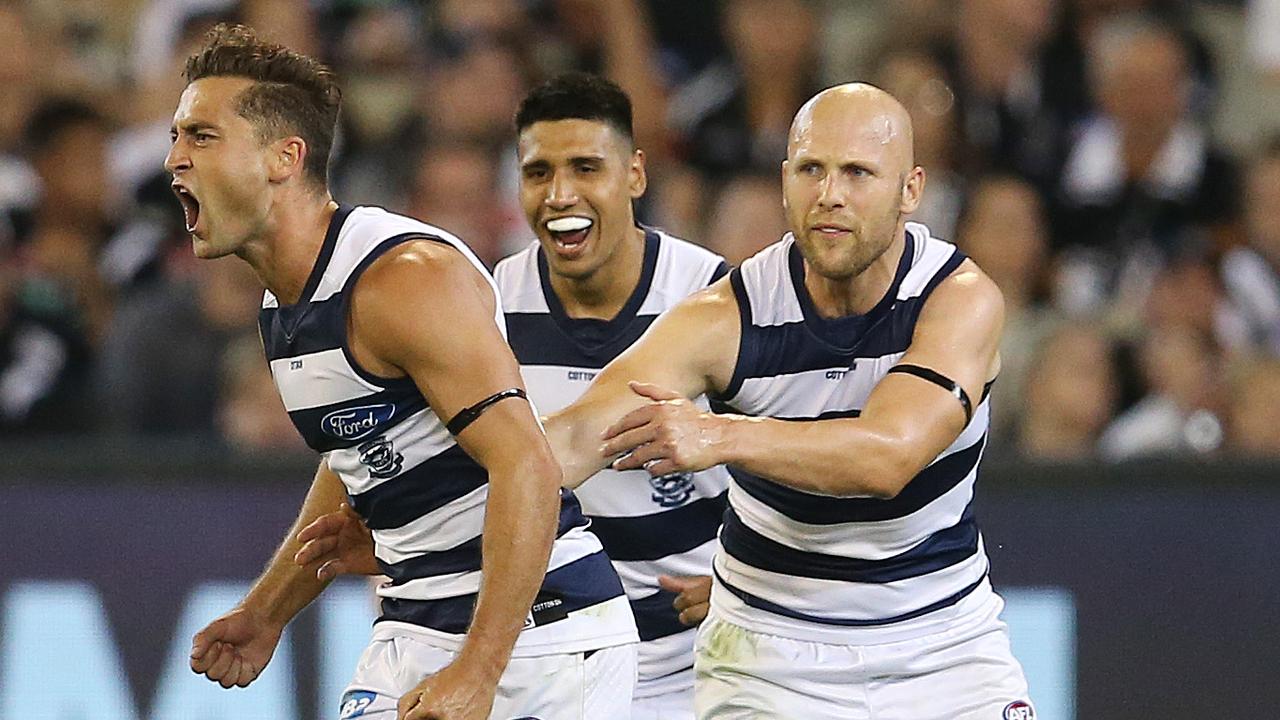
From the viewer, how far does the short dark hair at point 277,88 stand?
162 inches

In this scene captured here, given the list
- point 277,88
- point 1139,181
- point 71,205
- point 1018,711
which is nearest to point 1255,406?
point 1139,181

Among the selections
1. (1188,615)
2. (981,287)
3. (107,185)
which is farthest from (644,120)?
(981,287)

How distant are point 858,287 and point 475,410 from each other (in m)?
1.20

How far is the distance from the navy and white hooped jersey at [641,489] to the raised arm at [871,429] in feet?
3.48

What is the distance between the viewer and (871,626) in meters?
4.68

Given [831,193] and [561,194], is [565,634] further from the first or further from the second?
[561,194]

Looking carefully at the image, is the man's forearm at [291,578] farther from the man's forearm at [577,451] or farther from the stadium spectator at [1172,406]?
the stadium spectator at [1172,406]

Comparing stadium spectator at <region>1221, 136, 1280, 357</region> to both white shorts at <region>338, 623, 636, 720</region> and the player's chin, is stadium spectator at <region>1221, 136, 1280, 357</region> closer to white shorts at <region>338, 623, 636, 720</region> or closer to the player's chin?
white shorts at <region>338, 623, 636, 720</region>

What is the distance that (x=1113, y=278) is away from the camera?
8195mm

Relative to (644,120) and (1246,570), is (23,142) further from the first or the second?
(1246,570)

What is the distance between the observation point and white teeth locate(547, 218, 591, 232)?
543cm

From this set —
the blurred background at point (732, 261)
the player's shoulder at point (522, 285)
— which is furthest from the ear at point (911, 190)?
the blurred background at point (732, 261)

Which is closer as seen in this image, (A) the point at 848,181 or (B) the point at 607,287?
(A) the point at 848,181

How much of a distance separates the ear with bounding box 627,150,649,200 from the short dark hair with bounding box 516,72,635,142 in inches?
2.7
